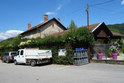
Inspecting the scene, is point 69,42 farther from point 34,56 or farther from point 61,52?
point 34,56

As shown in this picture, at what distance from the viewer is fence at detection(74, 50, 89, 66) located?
1285 cm

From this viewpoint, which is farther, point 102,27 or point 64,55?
point 102,27

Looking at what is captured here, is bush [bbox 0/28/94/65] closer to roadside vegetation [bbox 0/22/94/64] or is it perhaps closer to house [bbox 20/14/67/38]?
roadside vegetation [bbox 0/22/94/64]

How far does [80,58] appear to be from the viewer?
515 inches

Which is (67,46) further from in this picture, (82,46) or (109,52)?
(109,52)

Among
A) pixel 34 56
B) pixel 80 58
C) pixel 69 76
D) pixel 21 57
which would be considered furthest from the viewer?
pixel 21 57

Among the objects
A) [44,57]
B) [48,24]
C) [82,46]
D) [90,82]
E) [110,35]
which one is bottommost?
[90,82]

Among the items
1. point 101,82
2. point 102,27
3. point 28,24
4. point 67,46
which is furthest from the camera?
point 28,24

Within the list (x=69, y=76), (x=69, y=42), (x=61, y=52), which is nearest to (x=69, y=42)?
(x=69, y=42)

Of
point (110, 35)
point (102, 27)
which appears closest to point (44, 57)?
point (102, 27)

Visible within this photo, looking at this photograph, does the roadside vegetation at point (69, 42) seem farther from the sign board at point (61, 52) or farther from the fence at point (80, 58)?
the fence at point (80, 58)

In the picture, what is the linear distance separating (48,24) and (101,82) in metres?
25.1

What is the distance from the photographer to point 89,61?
1409 cm

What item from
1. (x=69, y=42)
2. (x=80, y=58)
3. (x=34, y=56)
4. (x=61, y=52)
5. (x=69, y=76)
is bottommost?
(x=69, y=76)
